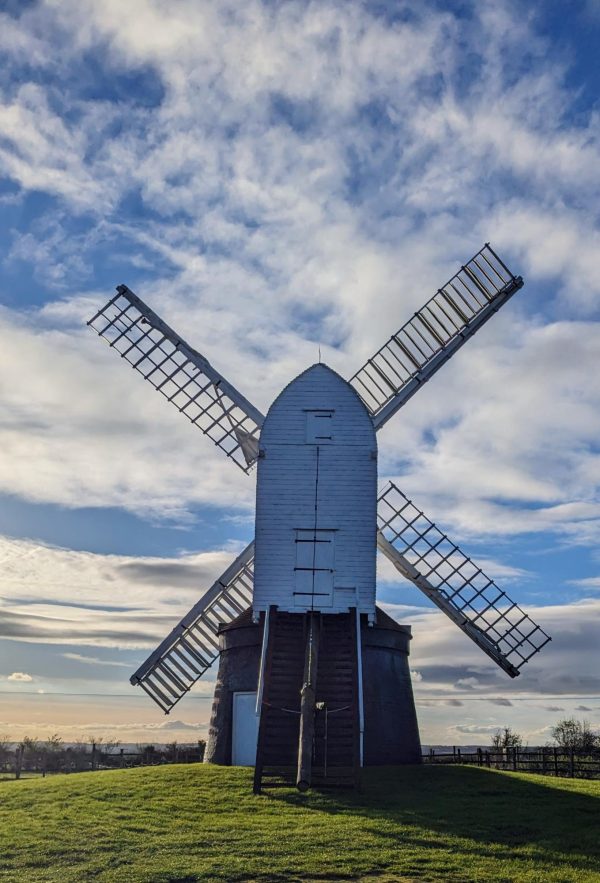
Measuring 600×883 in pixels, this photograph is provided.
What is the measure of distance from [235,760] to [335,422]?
10.2 m

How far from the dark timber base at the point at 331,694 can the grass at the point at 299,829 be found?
3.27 feet

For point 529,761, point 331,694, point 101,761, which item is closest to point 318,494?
point 331,694

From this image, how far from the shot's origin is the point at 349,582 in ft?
85.3

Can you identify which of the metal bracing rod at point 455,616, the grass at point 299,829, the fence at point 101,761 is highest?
the metal bracing rod at point 455,616

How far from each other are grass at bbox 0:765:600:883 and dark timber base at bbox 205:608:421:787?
100cm

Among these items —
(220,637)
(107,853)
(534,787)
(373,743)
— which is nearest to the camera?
(107,853)

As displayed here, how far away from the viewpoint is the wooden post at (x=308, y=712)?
2220 centimetres

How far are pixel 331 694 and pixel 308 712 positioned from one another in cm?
179

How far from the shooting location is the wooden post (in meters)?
22.2

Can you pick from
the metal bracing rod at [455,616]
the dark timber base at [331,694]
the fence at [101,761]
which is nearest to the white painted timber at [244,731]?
the dark timber base at [331,694]

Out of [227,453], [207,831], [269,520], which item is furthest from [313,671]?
[227,453]

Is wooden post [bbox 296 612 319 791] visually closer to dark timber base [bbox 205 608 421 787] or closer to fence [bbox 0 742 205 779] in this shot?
dark timber base [bbox 205 608 421 787]

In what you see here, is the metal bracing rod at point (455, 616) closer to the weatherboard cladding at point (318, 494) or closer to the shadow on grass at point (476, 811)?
the weatherboard cladding at point (318, 494)

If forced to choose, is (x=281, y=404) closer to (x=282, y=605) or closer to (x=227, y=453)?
(x=227, y=453)
